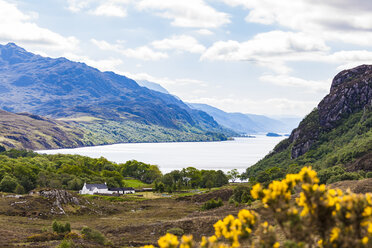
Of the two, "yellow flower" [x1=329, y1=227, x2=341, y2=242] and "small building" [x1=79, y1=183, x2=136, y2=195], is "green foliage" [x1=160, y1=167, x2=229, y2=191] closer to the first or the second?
"small building" [x1=79, y1=183, x2=136, y2=195]

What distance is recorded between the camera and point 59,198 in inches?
3004

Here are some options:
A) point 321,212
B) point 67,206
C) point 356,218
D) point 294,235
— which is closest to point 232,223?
point 294,235

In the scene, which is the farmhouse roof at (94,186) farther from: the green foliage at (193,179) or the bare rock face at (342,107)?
the bare rock face at (342,107)

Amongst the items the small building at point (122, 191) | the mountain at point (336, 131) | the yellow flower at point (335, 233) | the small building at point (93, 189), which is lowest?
the small building at point (122, 191)

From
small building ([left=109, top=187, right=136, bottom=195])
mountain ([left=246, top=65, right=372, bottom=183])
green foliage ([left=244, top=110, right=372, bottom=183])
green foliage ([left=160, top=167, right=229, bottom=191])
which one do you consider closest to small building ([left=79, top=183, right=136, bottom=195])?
small building ([left=109, top=187, right=136, bottom=195])

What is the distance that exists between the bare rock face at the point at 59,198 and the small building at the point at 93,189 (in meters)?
36.5

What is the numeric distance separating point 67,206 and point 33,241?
3620cm

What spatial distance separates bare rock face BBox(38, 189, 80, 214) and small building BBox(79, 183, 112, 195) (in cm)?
3652

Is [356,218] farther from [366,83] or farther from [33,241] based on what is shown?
[366,83]

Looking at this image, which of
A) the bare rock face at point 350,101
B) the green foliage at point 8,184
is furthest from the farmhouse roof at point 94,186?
the bare rock face at point 350,101

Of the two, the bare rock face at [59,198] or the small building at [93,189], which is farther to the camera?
the small building at [93,189]

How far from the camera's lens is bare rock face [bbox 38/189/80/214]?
72.9 meters

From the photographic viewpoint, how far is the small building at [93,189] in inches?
4557

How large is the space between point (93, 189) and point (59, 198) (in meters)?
42.2
